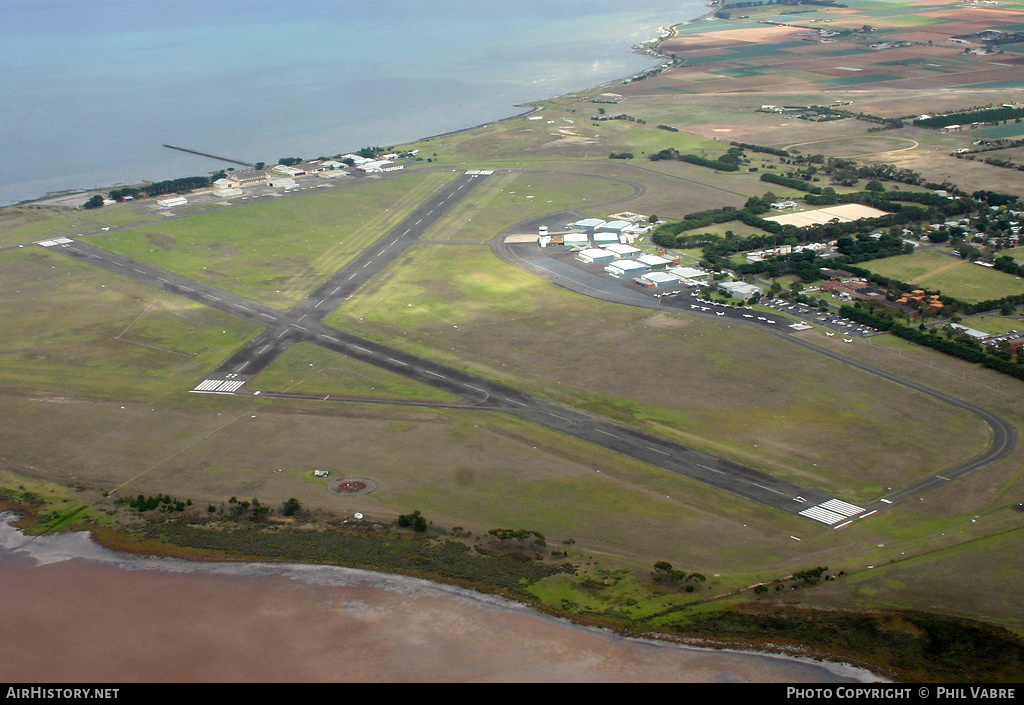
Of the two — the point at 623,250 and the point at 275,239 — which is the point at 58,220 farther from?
the point at 623,250

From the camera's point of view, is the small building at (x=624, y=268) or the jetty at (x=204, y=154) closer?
the small building at (x=624, y=268)

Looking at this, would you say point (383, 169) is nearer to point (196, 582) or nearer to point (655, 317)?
point (655, 317)

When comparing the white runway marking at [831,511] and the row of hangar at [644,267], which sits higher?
the row of hangar at [644,267]

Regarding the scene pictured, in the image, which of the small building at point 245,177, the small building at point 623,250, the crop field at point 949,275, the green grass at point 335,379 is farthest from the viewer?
the small building at point 245,177

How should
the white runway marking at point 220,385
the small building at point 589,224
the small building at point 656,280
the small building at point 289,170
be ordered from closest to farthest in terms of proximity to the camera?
1. the white runway marking at point 220,385
2. the small building at point 656,280
3. the small building at point 589,224
4. the small building at point 289,170

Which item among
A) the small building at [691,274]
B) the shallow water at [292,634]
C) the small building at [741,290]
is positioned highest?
the small building at [691,274]

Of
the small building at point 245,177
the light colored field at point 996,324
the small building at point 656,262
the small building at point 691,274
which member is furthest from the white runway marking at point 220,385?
the small building at point 245,177

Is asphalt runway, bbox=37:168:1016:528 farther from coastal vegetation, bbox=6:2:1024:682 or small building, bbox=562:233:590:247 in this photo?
small building, bbox=562:233:590:247

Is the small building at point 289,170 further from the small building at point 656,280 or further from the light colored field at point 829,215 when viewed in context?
the light colored field at point 829,215
